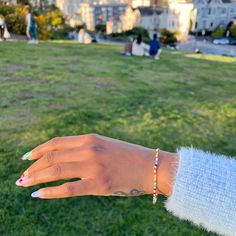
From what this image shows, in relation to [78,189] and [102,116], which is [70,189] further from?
[102,116]

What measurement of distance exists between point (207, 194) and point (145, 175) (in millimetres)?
270

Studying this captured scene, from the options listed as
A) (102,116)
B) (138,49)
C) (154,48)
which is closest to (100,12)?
(138,49)

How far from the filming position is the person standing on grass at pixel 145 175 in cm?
109

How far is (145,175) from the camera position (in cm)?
125

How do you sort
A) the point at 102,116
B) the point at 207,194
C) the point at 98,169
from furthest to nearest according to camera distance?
the point at 102,116 → the point at 98,169 → the point at 207,194

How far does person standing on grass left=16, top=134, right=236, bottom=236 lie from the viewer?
1.09 metres

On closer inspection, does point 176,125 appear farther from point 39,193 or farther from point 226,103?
point 39,193

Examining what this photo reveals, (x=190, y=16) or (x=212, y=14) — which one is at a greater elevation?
(x=212, y=14)

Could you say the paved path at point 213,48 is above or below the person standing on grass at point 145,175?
below

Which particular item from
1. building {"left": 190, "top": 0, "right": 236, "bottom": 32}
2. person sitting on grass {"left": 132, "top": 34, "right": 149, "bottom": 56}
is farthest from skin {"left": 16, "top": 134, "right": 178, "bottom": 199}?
building {"left": 190, "top": 0, "right": 236, "bottom": 32}

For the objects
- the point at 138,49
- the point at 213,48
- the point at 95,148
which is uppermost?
the point at 95,148

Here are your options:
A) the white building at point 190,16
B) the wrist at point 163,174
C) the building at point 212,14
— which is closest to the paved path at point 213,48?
the white building at point 190,16

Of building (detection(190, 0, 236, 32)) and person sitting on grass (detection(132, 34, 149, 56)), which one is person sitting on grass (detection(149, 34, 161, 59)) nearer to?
person sitting on grass (detection(132, 34, 149, 56))

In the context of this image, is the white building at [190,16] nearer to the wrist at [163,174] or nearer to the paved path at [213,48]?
the paved path at [213,48]
